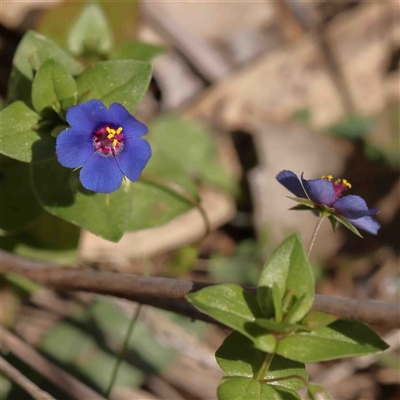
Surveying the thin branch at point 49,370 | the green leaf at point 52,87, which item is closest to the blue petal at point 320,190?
the green leaf at point 52,87

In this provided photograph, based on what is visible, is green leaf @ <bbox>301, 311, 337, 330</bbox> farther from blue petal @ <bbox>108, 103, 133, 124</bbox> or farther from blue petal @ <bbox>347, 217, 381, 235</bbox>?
blue petal @ <bbox>108, 103, 133, 124</bbox>

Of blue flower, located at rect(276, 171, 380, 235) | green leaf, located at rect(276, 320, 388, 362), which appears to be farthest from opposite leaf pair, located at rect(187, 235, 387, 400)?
blue flower, located at rect(276, 171, 380, 235)

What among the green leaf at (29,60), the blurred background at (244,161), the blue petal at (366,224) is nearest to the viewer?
the blue petal at (366,224)

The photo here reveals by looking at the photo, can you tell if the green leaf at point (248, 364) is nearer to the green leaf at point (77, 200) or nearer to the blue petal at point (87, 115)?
the green leaf at point (77, 200)

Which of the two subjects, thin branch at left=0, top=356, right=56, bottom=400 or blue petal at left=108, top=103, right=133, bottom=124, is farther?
thin branch at left=0, top=356, right=56, bottom=400

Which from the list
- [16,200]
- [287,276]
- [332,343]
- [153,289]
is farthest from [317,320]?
[16,200]

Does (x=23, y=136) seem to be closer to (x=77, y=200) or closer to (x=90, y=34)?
(x=77, y=200)
